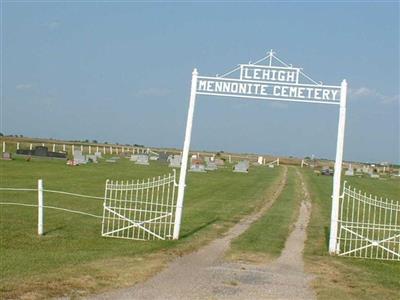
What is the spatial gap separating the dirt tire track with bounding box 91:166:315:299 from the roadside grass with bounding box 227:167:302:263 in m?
0.34

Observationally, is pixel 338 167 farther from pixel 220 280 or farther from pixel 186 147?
pixel 220 280

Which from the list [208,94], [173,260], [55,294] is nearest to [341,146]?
[208,94]

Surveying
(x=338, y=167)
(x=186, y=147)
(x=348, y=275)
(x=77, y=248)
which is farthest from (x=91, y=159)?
(x=348, y=275)

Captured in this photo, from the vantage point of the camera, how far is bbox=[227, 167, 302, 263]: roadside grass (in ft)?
47.5

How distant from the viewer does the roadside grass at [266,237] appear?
14.5 m

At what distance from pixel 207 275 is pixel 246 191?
25.6m

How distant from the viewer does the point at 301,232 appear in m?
19.7

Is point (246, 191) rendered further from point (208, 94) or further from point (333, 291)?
point (333, 291)

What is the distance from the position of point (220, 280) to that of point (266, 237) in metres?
6.74

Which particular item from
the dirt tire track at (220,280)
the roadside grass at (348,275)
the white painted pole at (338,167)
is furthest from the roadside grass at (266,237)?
the white painted pole at (338,167)

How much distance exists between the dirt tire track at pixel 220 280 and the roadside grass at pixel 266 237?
0.34 m

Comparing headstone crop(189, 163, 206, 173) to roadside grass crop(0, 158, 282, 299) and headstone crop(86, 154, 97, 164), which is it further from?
roadside grass crop(0, 158, 282, 299)

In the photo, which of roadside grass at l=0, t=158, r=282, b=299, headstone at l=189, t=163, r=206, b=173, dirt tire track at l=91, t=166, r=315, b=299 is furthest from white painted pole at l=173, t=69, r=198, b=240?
Answer: headstone at l=189, t=163, r=206, b=173

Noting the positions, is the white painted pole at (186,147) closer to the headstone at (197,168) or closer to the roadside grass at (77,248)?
the roadside grass at (77,248)
